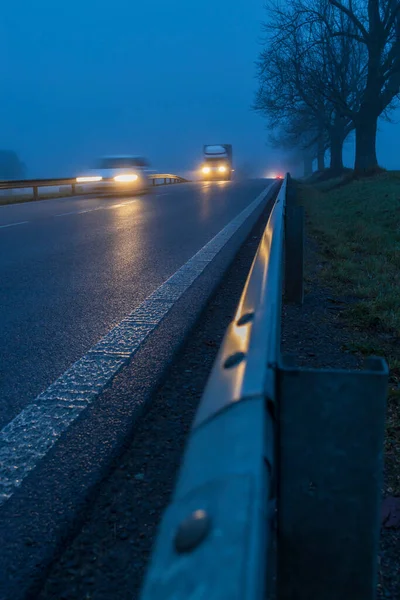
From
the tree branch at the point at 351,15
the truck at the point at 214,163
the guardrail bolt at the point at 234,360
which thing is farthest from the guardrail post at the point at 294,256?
the truck at the point at 214,163

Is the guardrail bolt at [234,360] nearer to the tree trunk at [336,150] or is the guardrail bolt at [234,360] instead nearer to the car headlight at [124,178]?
the car headlight at [124,178]

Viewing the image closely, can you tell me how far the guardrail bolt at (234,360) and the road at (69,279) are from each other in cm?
180

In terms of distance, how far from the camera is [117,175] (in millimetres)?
22938

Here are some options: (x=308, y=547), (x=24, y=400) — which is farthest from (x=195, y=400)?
(x=308, y=547)

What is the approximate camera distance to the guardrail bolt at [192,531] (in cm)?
67

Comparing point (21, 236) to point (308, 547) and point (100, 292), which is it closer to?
point (100, 292)

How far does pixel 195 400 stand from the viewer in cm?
297

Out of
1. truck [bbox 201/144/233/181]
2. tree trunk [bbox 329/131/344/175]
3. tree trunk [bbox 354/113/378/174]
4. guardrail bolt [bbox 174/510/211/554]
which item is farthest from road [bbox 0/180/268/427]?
truck [bbox 201/144/233/181]

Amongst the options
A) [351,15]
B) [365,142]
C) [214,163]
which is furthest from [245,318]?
[214,163]

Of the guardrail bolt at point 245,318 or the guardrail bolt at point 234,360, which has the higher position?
the guardrail bolt at point 245,318

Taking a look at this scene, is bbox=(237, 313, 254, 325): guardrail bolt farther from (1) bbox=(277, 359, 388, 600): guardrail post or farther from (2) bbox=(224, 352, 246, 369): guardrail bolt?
(1) bbox=(277, 359, 388, 600): guardrail post

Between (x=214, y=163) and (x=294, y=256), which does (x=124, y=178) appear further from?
(x=214, y=163)

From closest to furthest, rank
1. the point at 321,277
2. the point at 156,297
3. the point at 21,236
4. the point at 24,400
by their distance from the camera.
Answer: the point at 24,400, the point at 156,297, the point at 321,277, the point at 21,236

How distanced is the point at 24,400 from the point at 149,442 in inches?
31.3
